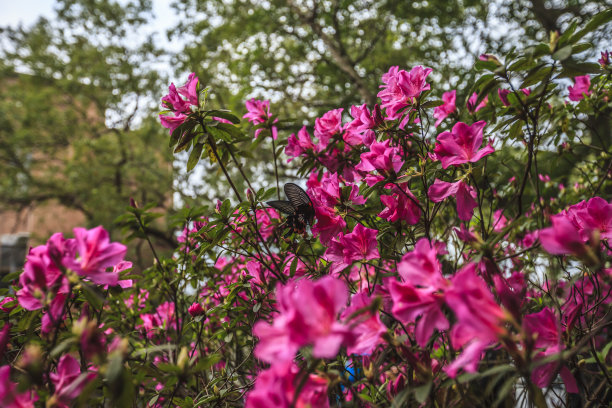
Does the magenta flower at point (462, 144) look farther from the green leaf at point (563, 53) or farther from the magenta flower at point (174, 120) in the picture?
the magenta flower at point (174, 120)

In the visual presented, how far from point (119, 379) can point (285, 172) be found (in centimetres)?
449

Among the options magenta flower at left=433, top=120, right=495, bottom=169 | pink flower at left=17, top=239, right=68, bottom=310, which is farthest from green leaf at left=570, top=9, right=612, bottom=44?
pink flower at left=17, top=239, right=68, bottom=310

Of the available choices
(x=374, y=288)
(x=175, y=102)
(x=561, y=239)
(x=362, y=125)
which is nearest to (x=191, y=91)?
(x=175, y=102)

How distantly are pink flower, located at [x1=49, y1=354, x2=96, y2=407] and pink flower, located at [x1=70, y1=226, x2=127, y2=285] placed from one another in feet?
0.57

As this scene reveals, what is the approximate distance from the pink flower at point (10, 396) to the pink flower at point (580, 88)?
2082 millimetres

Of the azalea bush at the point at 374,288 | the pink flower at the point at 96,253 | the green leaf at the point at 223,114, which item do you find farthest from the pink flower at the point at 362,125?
the pink flower at the point at 96,253

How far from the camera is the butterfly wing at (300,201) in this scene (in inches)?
42.9

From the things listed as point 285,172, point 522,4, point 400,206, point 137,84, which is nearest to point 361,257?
point 400,206

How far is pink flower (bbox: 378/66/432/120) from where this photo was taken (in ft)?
3.80

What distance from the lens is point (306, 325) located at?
563 millimetres

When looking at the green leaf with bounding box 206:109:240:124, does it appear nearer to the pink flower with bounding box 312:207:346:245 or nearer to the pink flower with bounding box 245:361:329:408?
the pink flower with bounding box 312:207:346:245

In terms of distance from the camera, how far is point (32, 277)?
74 centimetres

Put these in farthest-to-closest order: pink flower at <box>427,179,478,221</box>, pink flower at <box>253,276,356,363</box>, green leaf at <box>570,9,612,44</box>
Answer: pink flower at <box>427,179,478,221</box> → green leaf at <box>570,9,612,44</box> → pink flower at <box>253,276,356,363</box>

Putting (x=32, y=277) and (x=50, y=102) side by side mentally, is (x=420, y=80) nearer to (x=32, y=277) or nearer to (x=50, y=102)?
(x=32, y=277)
